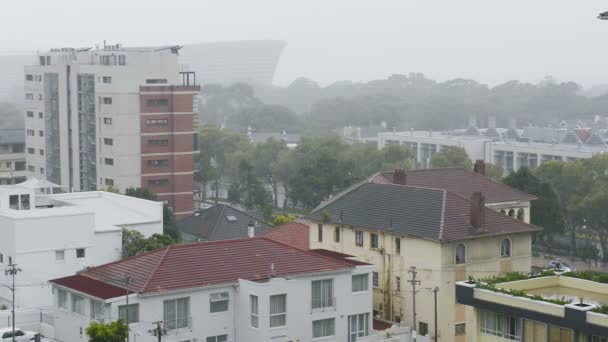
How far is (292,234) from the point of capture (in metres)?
33.1

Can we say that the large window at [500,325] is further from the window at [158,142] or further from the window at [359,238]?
the window at [158,142]

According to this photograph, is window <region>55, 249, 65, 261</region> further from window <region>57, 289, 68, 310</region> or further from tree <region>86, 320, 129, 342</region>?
tree <region>86, 320, 129, 342</region>

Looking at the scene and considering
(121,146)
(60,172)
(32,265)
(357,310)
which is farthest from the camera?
(60,172)

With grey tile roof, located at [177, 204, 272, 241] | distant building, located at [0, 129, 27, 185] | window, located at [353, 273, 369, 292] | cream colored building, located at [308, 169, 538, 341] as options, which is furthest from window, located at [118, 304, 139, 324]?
distant building, located at [0, 129, 27, 185]

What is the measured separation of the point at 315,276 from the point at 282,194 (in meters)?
44.7

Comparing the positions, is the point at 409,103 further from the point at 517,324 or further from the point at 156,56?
the point at 517,324

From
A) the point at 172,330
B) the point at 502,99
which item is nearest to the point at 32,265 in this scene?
the point at 172,330

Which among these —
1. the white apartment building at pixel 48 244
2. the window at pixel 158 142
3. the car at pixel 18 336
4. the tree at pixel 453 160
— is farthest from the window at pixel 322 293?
the tree at pixel 453 160

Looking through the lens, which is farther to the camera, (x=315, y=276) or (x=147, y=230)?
(x=147, y=230)

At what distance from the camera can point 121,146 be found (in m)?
51.2

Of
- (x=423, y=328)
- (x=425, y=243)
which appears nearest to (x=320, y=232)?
(x=425, y=243)

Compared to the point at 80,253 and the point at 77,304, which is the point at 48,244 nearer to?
the point at 80,253

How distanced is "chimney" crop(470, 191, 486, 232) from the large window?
840 centimetres

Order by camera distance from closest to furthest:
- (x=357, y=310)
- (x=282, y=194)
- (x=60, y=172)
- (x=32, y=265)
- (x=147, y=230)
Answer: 1. (x=357, y=310)
2. (x=32, y=265)
3. (x=147, y=230)
4. (x=60, y=172)
5. (x=282, y=194)
